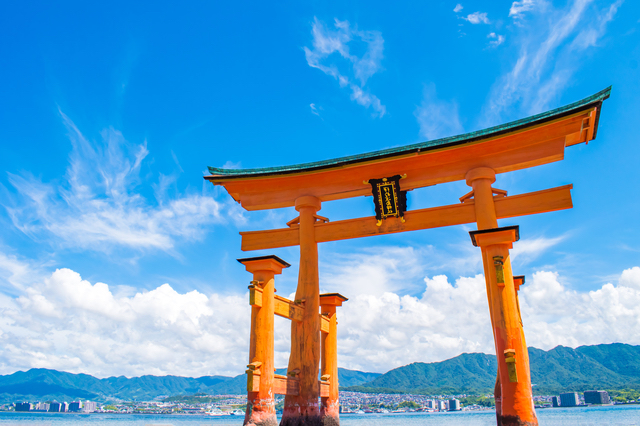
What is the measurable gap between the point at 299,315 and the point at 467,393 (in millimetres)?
120976

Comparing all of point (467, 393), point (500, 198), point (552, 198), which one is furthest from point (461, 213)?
point (467, 393)

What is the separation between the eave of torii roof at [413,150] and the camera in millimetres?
8859

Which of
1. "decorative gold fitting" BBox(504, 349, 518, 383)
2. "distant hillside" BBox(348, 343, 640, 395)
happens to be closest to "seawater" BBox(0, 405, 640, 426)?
"decorative gold fitting" BBox(504, 349, 518, 383)

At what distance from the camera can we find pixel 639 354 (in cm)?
13350

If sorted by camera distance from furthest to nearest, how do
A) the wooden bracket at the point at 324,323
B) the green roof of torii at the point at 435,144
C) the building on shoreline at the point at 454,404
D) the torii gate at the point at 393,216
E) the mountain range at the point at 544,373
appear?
the mountain range at the point at 544,373, the building on shoreline at the point at 454,404, the wooden bracket at the point at 324,323, the green roof of torii at the point at 435,144, the torii gate at the point at 393,216

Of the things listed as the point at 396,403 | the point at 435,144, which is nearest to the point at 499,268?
the point at 435,144

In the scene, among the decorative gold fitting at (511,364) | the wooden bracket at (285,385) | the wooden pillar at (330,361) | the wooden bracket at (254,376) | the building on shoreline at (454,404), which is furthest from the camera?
the building on shoreline at (454,404)

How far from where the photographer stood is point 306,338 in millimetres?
10438

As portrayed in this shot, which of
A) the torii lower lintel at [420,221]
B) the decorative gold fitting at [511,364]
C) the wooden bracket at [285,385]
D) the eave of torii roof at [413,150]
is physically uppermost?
the eave of torii roof at [413,150]

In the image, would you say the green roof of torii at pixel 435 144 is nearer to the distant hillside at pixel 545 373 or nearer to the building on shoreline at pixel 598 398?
the building on shoreline at pixel 598 398

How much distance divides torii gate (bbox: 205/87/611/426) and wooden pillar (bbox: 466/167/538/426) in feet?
0.06

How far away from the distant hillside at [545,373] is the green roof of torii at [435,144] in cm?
11420

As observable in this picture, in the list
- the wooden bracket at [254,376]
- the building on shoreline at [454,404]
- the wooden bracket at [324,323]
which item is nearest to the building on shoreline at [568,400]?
the building on shoreline at [454,404]

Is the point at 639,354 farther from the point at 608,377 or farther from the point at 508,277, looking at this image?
the point at 508,277
